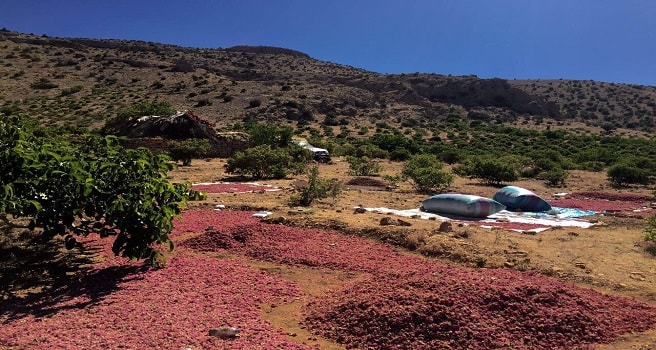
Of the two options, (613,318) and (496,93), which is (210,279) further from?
(496,93)

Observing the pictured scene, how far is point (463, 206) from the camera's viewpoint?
41.1 ft

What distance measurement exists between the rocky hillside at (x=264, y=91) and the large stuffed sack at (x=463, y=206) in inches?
1411

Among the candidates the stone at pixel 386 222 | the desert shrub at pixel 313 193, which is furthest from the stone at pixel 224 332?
the desert shrub at pixel 313 193

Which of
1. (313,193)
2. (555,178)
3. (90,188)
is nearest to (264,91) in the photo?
(555,178)

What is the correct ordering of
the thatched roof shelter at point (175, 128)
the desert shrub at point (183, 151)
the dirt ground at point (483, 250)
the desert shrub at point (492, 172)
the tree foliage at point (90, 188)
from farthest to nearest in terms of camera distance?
the thatched roof shelter at point (175, 128), the desert shrub at point (183, 151), the desert shrub at point (492, 172), the dirt ground at point (483, 250), the tree foliage at point (90, 188)

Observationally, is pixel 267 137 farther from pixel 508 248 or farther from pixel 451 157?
pixel 508 248

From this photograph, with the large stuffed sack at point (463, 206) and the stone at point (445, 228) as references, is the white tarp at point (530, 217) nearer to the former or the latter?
the large stuffed sack at point (463, 206)

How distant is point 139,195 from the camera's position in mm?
7000

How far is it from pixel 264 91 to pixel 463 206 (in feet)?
169

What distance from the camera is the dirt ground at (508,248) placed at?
6.95m

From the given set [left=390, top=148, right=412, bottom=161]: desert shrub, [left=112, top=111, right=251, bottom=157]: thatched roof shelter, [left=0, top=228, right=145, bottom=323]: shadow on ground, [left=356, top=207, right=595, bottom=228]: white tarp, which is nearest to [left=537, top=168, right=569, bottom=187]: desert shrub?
[left=356, top=207, right=595, bottom=228]: white tarp

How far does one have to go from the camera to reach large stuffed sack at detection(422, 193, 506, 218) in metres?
12.5

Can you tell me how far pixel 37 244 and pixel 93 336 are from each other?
187 inches

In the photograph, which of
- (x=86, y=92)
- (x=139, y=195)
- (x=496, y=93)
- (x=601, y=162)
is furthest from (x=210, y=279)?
(x=496, y=93)
